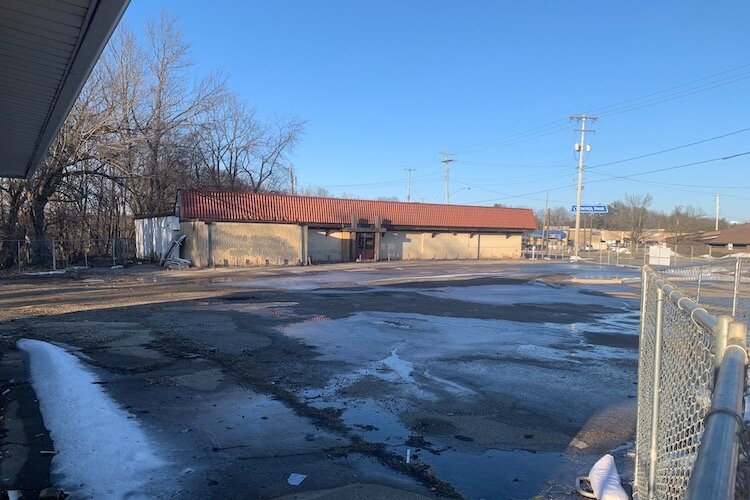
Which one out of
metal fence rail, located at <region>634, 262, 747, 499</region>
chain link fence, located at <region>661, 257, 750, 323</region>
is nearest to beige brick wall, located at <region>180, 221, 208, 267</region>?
chain link fence, located at <region>661, 257, 750, 323</region>

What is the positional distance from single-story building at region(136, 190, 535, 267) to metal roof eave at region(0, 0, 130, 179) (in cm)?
2915

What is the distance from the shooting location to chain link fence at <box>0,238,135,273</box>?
32781 mm

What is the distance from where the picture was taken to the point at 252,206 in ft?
135

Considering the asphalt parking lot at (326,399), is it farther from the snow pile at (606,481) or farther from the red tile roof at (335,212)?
the red tile roof at (335,212)

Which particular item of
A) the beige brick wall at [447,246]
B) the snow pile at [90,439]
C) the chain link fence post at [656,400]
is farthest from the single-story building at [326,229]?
the chain link fence post at [656,400]

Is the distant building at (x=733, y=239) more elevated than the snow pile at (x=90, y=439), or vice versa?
the distant building at (x=733, y=239)

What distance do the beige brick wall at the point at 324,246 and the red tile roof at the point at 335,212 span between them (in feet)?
3.91

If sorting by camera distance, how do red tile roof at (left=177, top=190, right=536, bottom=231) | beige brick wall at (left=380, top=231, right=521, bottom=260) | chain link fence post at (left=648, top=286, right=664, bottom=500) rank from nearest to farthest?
1. chain link fence post at (left=648, top=286, right=664, bottom=500)
2. red tile roof at (left=177, top=190, right=536, bottom=231)
3. beige brick wall at (left=380, top=231, right=521, bottom=260)

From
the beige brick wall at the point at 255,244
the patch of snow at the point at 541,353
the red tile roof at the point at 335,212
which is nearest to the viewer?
the patch of snow at the point at 541,353

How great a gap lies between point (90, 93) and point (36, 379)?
30.9 m

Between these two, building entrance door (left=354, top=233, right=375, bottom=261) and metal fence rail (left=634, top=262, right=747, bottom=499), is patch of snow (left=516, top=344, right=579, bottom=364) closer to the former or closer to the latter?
metal fence rail (left=634, top=262, right=747, bottom=499)

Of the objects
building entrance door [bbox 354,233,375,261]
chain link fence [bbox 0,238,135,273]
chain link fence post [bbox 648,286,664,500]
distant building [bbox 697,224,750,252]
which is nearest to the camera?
chain link fence post [bbox 648,286,664,500]

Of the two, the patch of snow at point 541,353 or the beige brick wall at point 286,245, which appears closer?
the patch of snow at point 541,353

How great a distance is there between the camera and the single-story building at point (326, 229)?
38375mm
